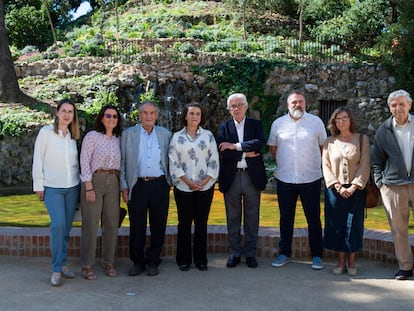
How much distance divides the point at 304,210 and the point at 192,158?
47.1 inches

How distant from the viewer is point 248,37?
78.2 ft

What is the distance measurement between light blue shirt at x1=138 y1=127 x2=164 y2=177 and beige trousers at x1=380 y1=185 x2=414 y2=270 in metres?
1.99

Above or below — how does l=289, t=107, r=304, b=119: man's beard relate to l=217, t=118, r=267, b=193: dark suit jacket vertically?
above

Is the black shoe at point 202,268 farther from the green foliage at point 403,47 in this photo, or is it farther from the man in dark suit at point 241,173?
the green foliage at point 403,47

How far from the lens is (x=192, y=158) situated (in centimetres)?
498

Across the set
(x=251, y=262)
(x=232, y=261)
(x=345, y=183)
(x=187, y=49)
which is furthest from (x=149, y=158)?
(x=187, y=49)

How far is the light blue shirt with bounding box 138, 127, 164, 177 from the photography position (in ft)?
16.2

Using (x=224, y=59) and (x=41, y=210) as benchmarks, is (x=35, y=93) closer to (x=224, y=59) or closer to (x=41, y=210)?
(x=224, y=59)

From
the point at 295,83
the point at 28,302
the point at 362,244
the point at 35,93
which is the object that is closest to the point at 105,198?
the point at 28,302

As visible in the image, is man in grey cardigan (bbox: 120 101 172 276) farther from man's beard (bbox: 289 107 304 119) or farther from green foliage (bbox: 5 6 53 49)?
green foliage (bbox: 5 6 53 49)

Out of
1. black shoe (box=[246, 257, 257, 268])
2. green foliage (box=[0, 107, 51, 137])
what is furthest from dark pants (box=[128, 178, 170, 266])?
green foliage (box=[0, 107, 51, 137])

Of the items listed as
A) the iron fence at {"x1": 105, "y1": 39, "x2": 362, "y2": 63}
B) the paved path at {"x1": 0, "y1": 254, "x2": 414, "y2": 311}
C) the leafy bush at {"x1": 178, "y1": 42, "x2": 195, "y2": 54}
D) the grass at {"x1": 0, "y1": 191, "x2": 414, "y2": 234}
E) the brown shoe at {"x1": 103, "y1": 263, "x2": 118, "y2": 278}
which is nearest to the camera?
the paved path at {"x1": 0, "y1": 254, "x2": 414, "y2": 311}

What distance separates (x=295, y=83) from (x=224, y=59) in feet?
8.43

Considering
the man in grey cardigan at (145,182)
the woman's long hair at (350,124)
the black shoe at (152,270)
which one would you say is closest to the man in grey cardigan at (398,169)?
the woman's long hair at (350,124)
